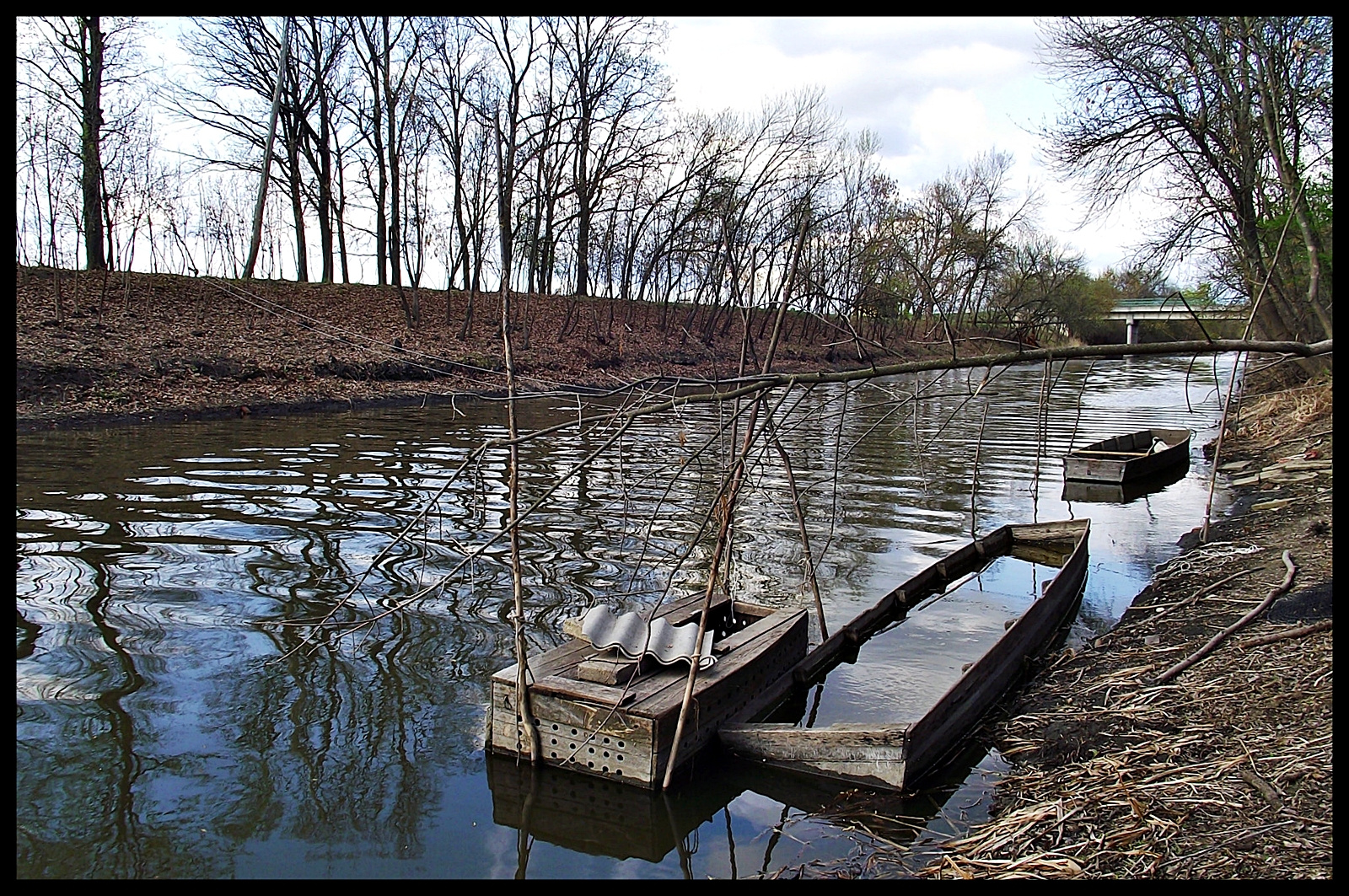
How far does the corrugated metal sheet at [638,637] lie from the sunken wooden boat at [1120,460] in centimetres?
945

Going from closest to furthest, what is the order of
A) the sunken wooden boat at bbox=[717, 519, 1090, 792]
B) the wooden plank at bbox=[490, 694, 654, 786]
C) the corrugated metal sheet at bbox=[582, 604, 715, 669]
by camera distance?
the wooden plank at bbox=[490, 694, 654, 786] → the sunken wooden boat at bbox=[717, 519, 1090, 792] → the corrugated metal sheet at bbox=[582, 604, 715, 669]

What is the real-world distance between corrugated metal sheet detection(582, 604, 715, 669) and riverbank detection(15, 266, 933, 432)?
4835mm

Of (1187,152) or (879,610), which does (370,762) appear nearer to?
(879,610)

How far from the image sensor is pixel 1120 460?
14.5 meters

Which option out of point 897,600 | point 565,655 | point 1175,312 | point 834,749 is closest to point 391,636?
point 565,655

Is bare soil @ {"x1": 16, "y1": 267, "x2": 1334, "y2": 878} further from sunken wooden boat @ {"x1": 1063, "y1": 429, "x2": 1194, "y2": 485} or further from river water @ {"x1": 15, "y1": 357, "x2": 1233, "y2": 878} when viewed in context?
sunken wooden boat @ {"x1": 1063, "y1": 429, "x2": 1194, "y2": 485}

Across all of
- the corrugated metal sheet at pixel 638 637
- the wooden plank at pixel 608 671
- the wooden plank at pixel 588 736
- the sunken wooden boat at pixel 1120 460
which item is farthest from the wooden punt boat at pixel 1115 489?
the wooden plank at pixel 588 736

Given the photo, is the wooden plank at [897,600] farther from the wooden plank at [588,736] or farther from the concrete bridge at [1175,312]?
the concrete bridge at [1175,312]

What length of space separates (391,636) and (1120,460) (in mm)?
12016

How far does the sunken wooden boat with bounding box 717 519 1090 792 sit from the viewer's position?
16.0ft

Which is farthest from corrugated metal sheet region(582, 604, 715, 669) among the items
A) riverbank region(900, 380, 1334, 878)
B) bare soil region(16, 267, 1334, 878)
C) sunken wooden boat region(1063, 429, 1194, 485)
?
sunken wooden boat region(1063, 429, 1194, 485)

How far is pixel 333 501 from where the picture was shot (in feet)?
37.3

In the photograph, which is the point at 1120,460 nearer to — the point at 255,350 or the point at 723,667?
the point at 723,667
